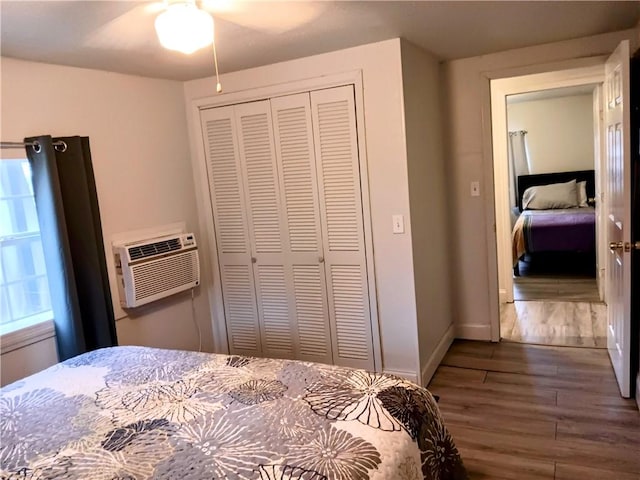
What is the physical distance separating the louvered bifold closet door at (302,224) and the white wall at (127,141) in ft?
2.45

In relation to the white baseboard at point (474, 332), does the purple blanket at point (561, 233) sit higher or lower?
higher

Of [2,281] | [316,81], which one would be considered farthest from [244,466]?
[316,81]

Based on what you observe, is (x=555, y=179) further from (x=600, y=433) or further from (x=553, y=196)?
(x=600, y=433)

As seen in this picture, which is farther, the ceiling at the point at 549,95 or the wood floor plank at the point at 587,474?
the ceiling at the point at 549,95

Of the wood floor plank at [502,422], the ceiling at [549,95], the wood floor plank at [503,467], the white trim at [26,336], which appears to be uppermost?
the ceiling at [549,95]

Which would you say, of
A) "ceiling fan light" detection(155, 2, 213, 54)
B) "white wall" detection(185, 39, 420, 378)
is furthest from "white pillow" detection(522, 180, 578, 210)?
"ceiling fan light" detection(155, 2, 213, 54)

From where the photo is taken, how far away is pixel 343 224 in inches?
127

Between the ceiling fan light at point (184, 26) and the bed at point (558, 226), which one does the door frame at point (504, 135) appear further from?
the ceiling fan light at point (184, 26)

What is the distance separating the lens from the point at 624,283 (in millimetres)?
2703

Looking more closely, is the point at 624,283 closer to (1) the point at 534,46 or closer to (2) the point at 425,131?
(2) the point at 425,131

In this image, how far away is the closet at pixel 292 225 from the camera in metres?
3.18

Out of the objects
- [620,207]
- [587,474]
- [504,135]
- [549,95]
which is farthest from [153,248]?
[549,95]

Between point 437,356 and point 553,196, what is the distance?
4722mm

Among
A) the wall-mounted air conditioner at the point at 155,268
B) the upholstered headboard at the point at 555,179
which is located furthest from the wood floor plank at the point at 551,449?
the upholstered headboard at the point at 555,179
